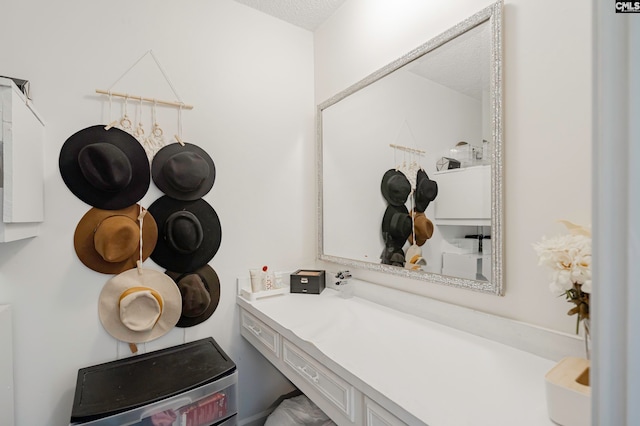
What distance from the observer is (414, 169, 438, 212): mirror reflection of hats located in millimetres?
1375

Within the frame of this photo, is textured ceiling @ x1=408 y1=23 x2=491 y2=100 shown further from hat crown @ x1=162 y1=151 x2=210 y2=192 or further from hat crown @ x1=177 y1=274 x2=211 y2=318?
hat crown @ x1=177 y1=274 x2=211 y2=318

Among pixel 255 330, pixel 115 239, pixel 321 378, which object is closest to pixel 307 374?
pixel 321 378

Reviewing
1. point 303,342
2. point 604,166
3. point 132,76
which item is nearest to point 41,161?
point 132,76

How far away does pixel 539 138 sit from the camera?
103cm

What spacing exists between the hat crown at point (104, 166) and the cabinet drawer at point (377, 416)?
1.39 metres

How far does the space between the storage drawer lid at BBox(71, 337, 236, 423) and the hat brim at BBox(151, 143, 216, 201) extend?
2.60 feet

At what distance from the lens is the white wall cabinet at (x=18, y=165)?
99 cm

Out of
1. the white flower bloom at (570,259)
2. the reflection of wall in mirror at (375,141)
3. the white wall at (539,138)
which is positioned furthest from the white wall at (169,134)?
the white flower bloom at (570,259)

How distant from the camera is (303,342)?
1.21 metres

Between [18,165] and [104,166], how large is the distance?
350 mm

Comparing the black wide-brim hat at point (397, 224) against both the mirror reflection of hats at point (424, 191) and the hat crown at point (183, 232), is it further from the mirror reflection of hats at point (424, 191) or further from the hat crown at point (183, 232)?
the hat crown at point (183, 232)

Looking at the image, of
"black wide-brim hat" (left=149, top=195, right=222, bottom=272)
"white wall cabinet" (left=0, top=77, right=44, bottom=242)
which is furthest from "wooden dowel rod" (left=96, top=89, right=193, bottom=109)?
"black wide-brim hat" (left=149, top=195, right=222, bottom=272)

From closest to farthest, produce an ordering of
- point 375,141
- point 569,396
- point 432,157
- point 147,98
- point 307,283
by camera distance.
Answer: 1. point 569,396
2. point 432,157
3. point 147,98
4. point 375,141
5. point 307,283

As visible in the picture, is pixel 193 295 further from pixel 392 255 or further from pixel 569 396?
pixel 569 396
